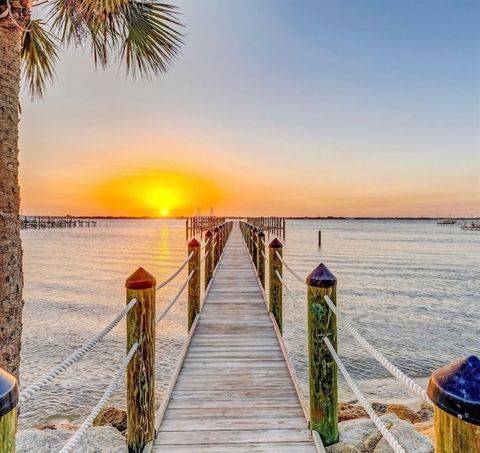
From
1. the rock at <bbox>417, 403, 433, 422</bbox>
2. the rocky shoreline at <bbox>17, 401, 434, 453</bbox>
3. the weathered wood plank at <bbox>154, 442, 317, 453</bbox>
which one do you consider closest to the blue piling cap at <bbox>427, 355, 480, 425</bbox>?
the weathered wood plank at <bbox>154, 442, 317, 453</bbox>

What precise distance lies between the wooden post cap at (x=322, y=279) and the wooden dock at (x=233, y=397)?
1.17 meters

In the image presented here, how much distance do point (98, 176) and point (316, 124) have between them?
19.4 m

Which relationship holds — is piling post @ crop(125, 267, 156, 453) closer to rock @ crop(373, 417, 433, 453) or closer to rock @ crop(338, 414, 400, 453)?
rock @ crop(338, 414, 400, 453)

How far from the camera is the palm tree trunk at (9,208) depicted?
3.37 m

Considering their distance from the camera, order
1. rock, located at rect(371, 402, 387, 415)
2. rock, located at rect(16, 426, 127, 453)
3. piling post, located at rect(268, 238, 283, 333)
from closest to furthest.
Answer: rock, located at rect(16, 426, 127, 453)
piling post, located at rect(268, 238, 283, 333)
rock, located at rect(371, 402, 387, 415)

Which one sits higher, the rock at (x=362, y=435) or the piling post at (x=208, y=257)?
the piling post at (x=208, y=257)

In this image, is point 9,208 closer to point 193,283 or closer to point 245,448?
point 193,283

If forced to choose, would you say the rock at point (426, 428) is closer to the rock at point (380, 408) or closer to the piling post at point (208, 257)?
the rock at point (380, 408)

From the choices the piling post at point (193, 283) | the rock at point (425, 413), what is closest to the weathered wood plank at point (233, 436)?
the piling post at point (193, 283)

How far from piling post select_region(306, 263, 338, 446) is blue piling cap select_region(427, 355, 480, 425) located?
5.40ft

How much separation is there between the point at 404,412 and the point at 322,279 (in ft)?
16.1

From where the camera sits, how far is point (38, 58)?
536 centimetres

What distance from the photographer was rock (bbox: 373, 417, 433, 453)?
12.8ft

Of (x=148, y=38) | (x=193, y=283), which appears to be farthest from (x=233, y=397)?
(x=148, y=38)
